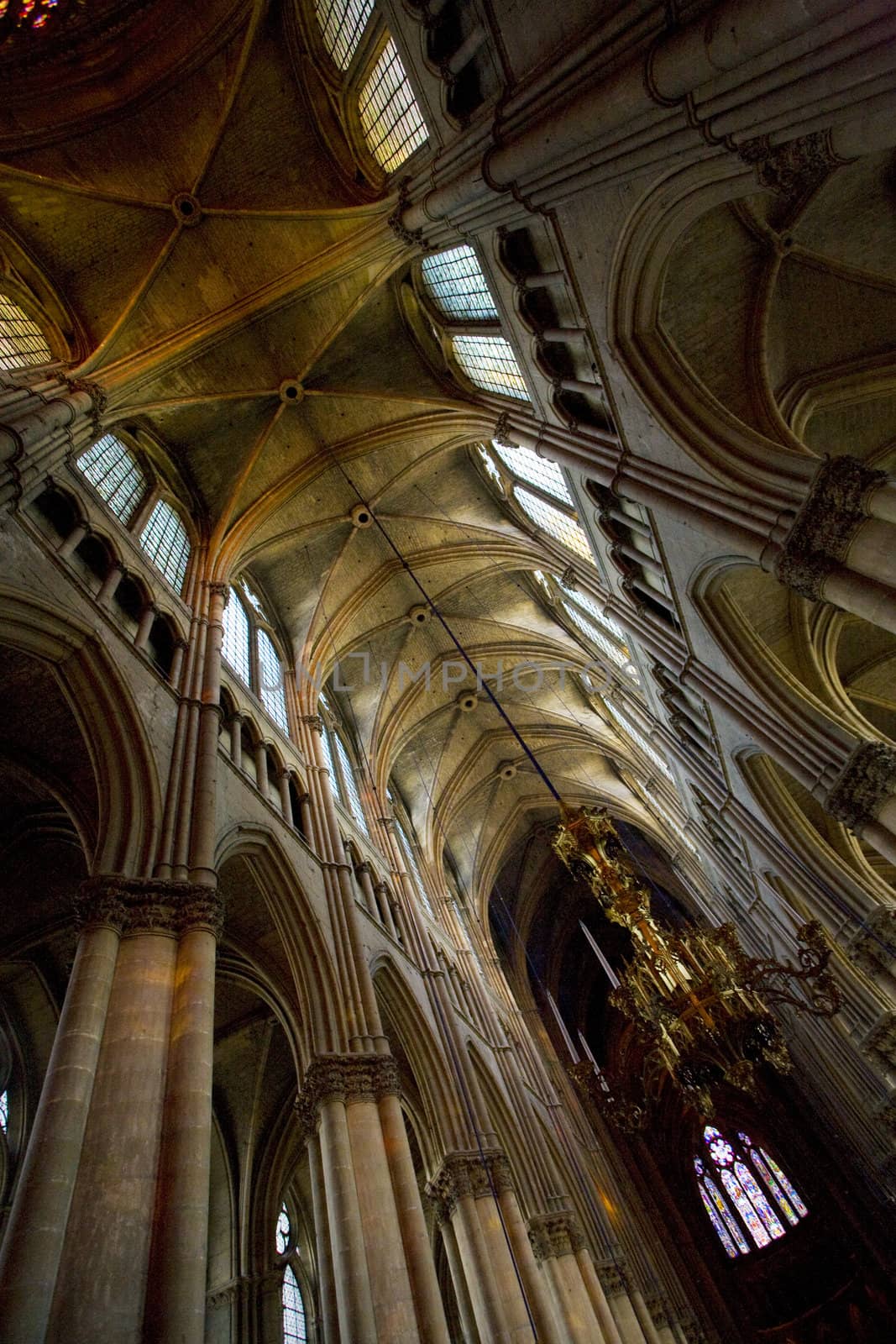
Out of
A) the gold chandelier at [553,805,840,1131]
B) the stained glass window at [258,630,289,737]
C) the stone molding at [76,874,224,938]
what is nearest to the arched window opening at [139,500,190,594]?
the stained glass window at [258,630,289,737]

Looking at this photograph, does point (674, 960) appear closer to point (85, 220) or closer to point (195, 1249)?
point (195, 1249)

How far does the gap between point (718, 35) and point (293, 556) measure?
13979mm

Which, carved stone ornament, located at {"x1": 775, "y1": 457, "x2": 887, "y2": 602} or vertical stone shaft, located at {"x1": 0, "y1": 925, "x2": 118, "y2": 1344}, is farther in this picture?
carved stone ornament, located at {"x1": 775, "y1": 457, "x2": 887, "y2": 602}

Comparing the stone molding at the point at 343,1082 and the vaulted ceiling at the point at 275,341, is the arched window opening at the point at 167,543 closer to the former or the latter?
the vaulted ceiling at the point at 275,341

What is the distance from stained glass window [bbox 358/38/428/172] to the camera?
457 inches

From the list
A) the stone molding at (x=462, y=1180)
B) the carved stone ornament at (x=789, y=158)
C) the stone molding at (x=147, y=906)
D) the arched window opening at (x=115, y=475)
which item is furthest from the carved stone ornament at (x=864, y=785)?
the arched window opening at (x=115, y=475)

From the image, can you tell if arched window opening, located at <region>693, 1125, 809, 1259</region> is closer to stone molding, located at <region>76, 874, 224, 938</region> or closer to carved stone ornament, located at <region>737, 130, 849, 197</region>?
stone molding, located at <region>76, 874, 224, 938</region>

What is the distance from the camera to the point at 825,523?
6715mm

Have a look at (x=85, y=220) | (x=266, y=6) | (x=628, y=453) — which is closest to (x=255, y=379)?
(x=85, y=220)

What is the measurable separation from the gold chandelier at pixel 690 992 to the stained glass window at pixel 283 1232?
28.4 ft

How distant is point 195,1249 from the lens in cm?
509

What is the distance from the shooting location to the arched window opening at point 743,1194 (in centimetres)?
2519

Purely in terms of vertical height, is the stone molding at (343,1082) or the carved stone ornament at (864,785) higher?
the stone molding at (343,1082)

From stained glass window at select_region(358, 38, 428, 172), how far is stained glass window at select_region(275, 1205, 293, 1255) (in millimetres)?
20395
